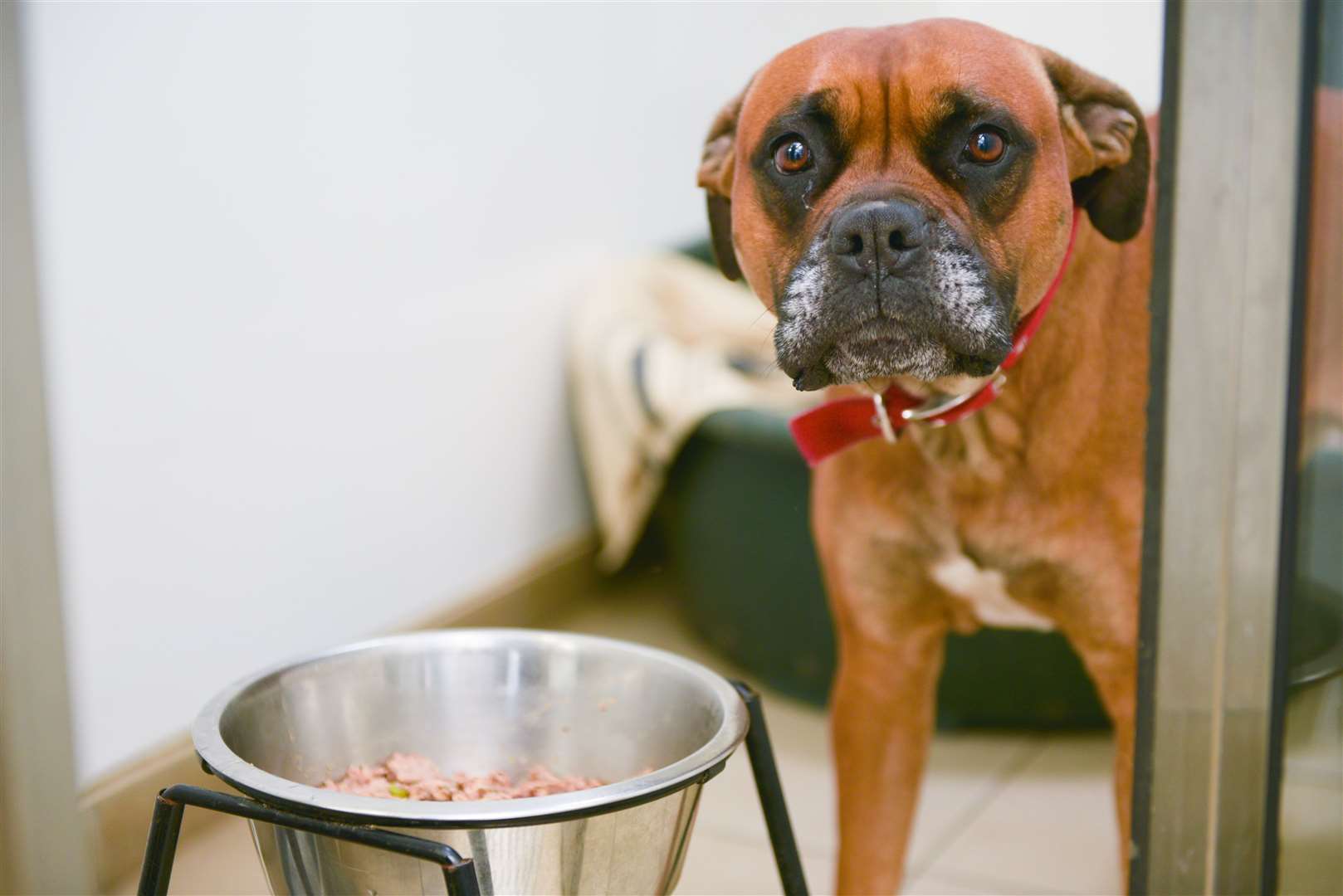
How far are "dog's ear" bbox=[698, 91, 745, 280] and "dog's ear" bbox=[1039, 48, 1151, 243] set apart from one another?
0.26 metres

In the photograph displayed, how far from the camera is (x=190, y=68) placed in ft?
5.18

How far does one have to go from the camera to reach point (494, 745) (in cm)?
114

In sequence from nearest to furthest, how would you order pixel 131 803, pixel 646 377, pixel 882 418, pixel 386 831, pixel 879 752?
pixel 386 831 < pixel 882 418 < pixel 879 752 < pixel 131 803 < pixel 646 377

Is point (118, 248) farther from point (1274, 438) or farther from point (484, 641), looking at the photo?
point (1274, 438)

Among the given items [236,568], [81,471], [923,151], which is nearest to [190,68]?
[81,471]

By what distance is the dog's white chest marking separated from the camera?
4.10ft

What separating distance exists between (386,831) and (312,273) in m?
1.18

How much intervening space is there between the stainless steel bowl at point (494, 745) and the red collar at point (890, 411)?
213 mm

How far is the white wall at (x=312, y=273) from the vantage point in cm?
144

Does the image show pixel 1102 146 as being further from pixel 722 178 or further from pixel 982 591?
pixel 982 591

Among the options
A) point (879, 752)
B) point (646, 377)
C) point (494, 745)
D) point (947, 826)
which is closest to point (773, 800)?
point (494, 745)

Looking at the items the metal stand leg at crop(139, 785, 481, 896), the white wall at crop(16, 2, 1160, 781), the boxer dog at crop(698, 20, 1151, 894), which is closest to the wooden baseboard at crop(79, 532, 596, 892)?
the white wall at crop(16, 2, 1160, 781)

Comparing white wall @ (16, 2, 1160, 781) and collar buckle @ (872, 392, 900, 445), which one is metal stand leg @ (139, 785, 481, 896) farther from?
white wall @ (16, 2, 1160, 781)

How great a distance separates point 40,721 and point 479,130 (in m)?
1.20
